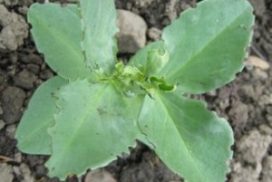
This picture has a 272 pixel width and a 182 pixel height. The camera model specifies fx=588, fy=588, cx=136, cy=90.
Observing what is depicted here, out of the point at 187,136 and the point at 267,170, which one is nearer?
the point at 187,136

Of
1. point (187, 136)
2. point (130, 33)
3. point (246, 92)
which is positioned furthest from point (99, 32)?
point (246, 92)

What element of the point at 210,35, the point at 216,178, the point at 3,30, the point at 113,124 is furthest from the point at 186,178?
the point at 3,30

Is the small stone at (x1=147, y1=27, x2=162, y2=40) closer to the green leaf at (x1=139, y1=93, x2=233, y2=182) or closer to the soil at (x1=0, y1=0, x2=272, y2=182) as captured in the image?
the soil at (x1=0, y1=0, x2=272, y2=182)

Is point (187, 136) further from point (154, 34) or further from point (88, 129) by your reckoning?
point (154, 34)

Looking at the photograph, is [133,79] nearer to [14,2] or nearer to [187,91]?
[187,91]

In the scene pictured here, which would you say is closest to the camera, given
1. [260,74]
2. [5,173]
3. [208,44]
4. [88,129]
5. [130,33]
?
[88,129]

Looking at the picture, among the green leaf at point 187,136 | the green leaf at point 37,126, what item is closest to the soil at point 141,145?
the green leaf at point 37,126

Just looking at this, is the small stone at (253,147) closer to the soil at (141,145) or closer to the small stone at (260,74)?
the soil at (141,145)
